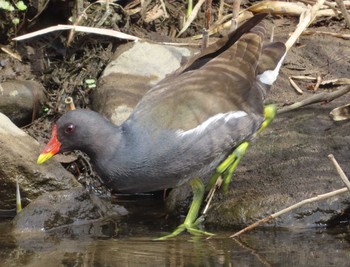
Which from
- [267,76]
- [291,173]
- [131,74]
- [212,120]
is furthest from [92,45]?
[291,173]

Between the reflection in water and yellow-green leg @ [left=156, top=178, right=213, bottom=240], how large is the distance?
99 millimetres

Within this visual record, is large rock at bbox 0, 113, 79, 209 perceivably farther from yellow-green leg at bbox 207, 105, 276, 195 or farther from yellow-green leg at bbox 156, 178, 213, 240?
yellow-green leg at bbox 207, 105, 276, 195

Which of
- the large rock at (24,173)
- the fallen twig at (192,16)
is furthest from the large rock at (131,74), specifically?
the large rock at (24,173)

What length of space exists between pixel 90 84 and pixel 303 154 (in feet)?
6.52

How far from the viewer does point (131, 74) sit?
6.56 metres

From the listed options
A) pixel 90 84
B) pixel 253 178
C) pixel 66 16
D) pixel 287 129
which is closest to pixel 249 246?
pixel 253 178

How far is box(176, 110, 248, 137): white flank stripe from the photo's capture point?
4973 millimetres

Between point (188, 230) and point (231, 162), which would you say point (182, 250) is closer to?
point (188, 230)

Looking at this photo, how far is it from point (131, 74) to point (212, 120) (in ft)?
5.29

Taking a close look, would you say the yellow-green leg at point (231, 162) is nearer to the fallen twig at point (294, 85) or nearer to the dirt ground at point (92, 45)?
the fallen twig at point (294, 85)

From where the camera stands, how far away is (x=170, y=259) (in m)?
4.51

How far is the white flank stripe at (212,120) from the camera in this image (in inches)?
196

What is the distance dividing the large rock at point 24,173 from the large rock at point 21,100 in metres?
0.62

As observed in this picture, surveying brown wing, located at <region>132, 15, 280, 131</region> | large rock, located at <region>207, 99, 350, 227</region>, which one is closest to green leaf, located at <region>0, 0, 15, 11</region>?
brown wing, located at <region>132, 15, 280, 131</region>
